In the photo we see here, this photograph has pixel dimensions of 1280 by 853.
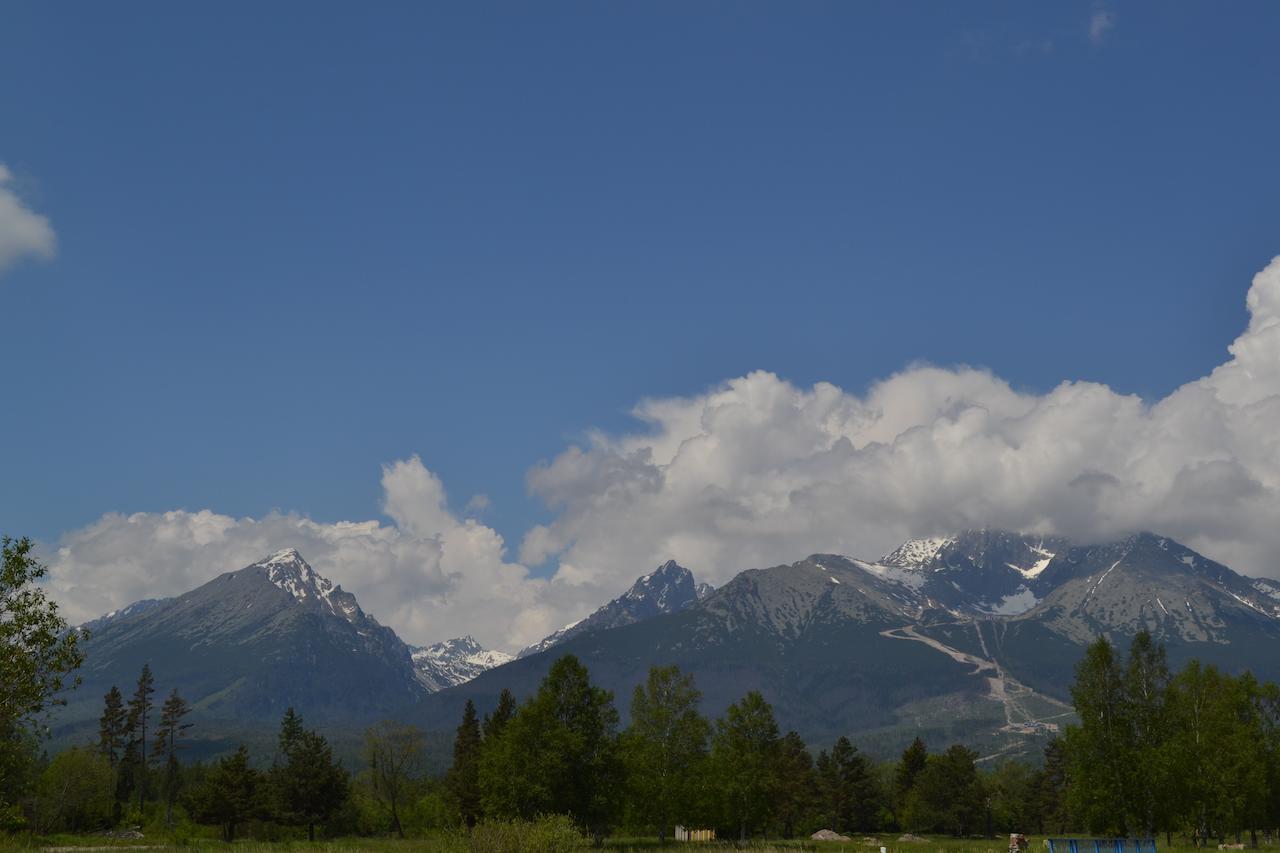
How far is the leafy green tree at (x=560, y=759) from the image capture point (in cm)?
8350

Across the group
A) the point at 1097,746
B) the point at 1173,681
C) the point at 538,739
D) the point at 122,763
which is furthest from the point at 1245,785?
the point at 122,763

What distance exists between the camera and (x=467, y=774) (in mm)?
125062

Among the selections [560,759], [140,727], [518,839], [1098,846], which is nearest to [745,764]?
[560,759]

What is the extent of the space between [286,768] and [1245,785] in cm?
10127

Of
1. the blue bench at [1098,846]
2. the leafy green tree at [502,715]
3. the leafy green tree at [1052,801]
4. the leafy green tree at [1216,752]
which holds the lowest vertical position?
the leafy green tree at [1052,801]

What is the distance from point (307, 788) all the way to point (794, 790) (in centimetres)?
7299

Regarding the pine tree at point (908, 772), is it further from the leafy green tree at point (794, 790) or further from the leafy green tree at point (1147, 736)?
the leafy green tree at point (1147, 736)

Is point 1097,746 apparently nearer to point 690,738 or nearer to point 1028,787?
point 690,738

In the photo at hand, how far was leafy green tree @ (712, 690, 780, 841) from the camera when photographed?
102 m

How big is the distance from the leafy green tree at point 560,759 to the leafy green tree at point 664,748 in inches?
191

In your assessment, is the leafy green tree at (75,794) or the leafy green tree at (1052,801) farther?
the leafy green tree at (1052,801)

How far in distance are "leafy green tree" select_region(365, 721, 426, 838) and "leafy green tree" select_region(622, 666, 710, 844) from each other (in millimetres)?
52153

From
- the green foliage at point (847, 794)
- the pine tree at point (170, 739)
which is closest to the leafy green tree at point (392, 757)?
the pine tree at point (170, 739)

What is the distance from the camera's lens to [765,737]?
108 metres
